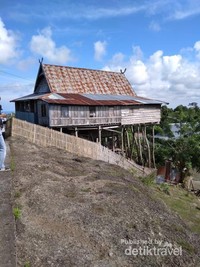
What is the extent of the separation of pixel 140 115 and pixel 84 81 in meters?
5.64

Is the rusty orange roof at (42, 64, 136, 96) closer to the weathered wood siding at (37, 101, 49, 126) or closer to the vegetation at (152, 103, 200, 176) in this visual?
the weathered wood siding at (37, 101, 49, 126)

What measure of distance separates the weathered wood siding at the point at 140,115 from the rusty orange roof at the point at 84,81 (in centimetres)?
312

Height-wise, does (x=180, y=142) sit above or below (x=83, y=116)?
below

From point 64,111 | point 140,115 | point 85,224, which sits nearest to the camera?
point 85,224

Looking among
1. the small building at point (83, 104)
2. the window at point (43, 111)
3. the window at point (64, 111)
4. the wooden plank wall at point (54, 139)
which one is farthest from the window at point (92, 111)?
the wooden plank wall at point (54, 139)

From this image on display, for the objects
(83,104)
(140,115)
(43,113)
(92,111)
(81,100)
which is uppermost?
(81,100)

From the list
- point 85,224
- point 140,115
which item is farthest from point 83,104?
point 85,224

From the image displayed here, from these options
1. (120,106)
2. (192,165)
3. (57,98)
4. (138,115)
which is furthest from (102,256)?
(192,165)

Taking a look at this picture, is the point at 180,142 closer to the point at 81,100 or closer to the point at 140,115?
the point at 140,115

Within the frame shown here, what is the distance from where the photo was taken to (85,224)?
220 inches

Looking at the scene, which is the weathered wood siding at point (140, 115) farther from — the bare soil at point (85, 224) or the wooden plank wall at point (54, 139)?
the bare soil at point (85, 224)

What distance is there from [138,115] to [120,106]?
237 cm

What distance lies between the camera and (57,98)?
63.1 feet

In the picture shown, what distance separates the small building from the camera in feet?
62.2
